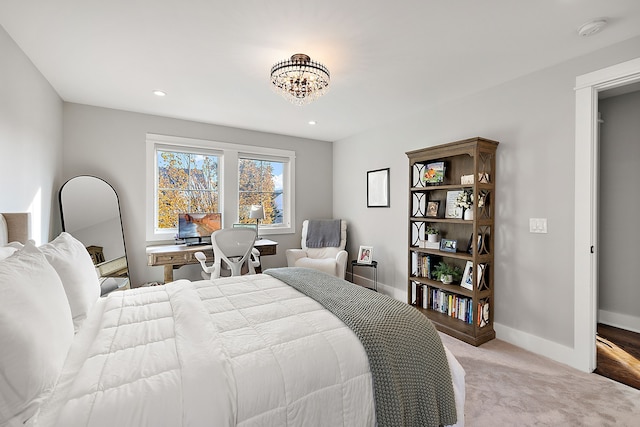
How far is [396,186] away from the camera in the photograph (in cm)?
400

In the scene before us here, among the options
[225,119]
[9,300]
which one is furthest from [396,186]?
[9,300]

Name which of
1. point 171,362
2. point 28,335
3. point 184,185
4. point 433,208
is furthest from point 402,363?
point 184,185

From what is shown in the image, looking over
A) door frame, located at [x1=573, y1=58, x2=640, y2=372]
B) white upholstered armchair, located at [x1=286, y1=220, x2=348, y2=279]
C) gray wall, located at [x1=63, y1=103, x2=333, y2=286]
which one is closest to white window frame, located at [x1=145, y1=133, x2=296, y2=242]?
gray wall, located at [x1=63, y1=103, x2=333, y2=286]

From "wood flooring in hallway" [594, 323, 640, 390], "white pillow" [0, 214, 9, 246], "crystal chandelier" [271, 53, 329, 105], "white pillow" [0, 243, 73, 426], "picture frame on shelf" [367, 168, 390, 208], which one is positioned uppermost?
"crystal chandelier" [271, 53, 329, 105]

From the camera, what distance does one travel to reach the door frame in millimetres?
2256

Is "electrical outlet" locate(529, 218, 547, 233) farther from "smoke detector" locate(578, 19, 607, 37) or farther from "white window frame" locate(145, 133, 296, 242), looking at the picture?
"white window frame" locate(145, 133, 296, 242)

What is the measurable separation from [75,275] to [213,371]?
108 centimetres

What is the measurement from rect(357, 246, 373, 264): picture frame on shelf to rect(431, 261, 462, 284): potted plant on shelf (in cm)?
105

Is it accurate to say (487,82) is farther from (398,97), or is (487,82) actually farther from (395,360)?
(395,360)

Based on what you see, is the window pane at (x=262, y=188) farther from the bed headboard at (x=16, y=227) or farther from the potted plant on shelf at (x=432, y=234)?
the bed headboard at (x=16, y=227)

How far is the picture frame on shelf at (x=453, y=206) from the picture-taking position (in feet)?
9.76

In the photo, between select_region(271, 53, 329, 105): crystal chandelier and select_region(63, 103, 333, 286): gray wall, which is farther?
select_region(63, 103, 333, 286): gray wall

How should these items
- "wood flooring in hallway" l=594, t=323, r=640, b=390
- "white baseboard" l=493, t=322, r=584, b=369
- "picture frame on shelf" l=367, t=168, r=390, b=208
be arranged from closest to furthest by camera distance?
"wood flooring in hallway" l=594, t=323, r=640, b=390, "white baseboard" l=493, t=322, r=584, b=369, "picture frame on shelf" l=367, t=168, r=390, b=208

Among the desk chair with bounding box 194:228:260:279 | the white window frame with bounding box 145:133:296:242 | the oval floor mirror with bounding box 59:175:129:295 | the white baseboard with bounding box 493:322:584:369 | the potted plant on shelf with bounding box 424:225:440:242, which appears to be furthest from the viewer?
the white window frame with bounding box 145:133:296:242
